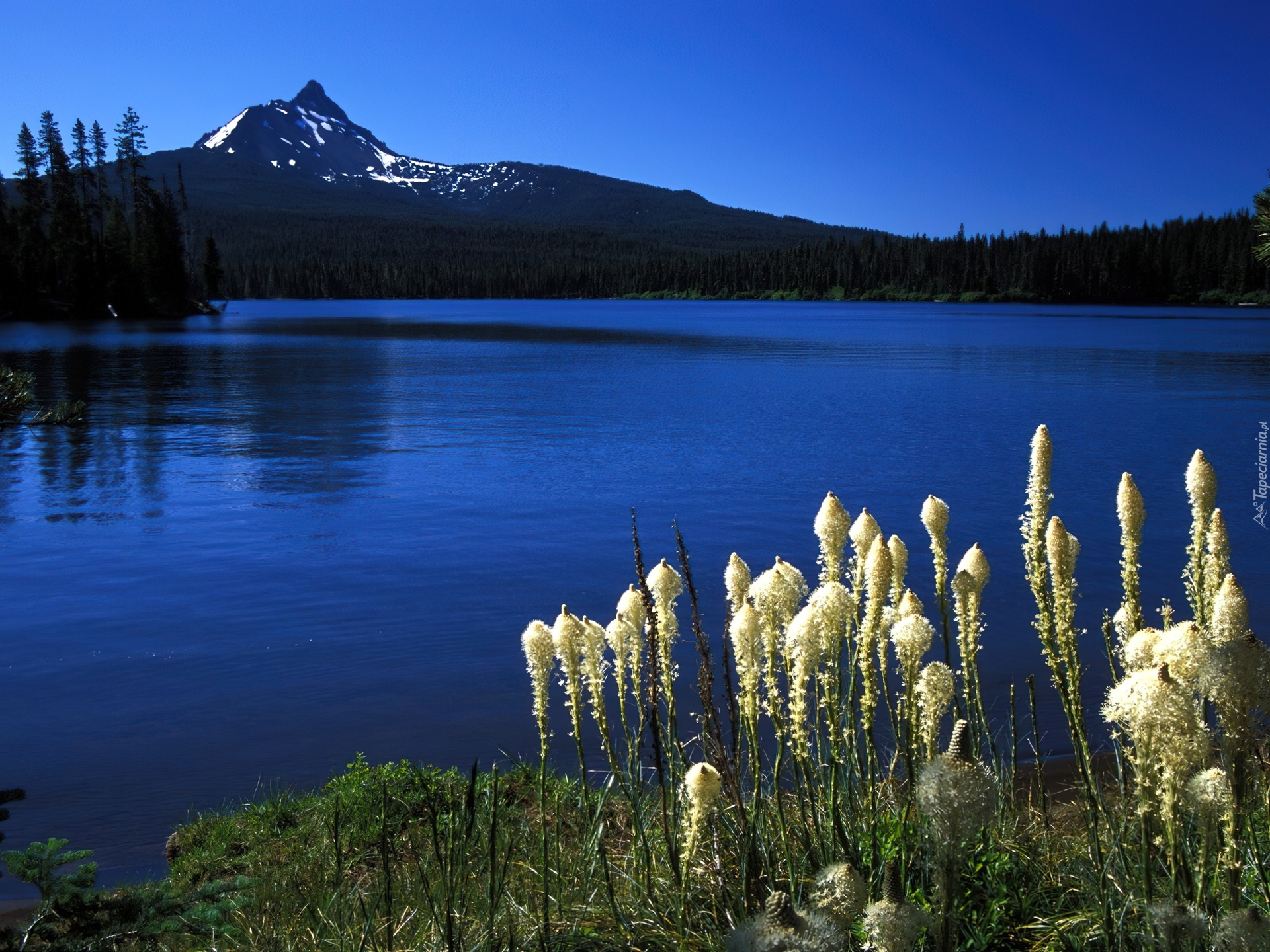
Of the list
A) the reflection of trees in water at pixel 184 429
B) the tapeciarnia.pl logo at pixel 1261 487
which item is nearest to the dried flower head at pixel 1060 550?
the reflection of trees in water at pixel 184 429

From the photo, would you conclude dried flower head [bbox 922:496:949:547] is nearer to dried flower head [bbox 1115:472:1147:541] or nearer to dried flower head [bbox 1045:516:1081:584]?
→ dried flower head [bbox 1045:516:1081:584]

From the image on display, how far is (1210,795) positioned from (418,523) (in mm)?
15268

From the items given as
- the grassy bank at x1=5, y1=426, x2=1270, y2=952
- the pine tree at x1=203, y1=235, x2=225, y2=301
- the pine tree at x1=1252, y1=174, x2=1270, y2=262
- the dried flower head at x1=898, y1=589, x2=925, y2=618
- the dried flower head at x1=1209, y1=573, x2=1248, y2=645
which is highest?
the pine tree at x1=203, y1=235, x2=225, y2=301

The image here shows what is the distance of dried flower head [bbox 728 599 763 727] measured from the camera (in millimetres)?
3125

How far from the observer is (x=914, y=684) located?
315 centimetres

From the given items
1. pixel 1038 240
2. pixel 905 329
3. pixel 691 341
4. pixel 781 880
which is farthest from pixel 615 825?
pixel 1038 240

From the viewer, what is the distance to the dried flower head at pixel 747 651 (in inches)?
123

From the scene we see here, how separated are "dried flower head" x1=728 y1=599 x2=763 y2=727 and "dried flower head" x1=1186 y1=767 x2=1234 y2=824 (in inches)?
47.0

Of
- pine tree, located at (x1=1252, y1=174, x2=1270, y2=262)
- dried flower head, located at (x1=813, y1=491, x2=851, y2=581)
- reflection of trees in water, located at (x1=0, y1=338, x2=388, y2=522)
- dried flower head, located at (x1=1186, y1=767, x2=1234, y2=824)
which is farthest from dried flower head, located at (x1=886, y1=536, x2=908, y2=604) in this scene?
pine tree, located at (x1=1252, y1=174, x2=1270, y2=262)

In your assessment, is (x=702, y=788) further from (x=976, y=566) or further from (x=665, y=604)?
(x=976, y=566)

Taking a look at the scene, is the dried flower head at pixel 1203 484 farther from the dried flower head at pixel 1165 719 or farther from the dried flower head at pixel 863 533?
the dried flower head at pixel 1165 719

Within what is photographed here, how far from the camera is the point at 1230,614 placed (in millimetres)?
2656

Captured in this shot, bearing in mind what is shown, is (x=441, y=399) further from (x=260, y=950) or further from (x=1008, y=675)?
(x=260, y=950)

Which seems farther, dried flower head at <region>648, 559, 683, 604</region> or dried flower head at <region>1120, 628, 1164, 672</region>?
dried flower head at <region>648, 559, 683, 604</region>
